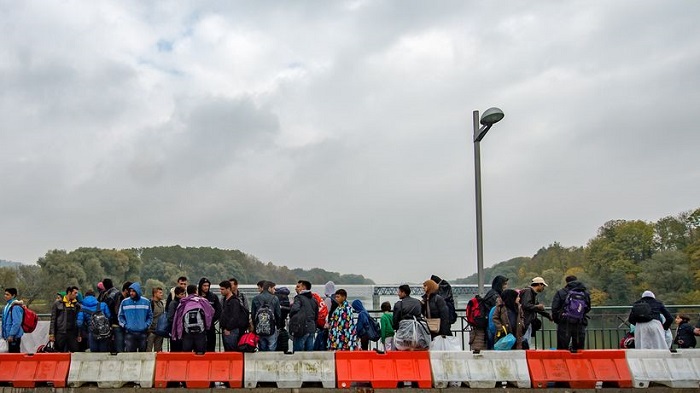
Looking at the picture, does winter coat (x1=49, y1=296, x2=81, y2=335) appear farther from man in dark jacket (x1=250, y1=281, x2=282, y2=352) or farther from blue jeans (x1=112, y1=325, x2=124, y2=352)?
man in dark jacket (x1=250, y1=281, x2=282, y2=352)

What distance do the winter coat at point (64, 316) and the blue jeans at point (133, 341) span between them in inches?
46.4

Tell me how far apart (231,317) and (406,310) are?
A: 2972 mm

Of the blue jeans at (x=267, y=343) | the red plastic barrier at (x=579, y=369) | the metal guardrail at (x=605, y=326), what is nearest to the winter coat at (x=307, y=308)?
the blue jeans at (x=267, y=343)

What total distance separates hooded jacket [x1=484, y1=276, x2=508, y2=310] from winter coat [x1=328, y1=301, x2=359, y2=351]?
7.84 feet

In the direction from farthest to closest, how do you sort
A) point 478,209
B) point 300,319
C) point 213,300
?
point 478,209 < point 213,300 < point 300,319

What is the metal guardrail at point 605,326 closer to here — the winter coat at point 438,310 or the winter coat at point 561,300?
the winter coat at point 438,310

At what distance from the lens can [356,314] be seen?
1223 centimetres

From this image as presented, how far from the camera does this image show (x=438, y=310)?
463 inches

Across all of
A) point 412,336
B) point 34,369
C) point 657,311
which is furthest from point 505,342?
point 34,369

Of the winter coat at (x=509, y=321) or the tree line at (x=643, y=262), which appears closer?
the winter coat at (x=509, y=321)

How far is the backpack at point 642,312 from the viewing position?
11.7m

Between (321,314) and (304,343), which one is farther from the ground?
(321,314)

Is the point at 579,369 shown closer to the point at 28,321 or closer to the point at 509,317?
the point at 509,317

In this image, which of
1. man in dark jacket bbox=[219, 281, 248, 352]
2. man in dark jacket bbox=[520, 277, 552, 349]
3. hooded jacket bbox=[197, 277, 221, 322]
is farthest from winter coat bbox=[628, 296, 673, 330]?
hooded jacket bbox=[197, 277, 221, 322]
